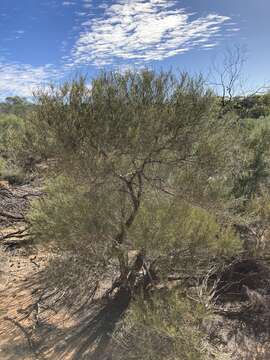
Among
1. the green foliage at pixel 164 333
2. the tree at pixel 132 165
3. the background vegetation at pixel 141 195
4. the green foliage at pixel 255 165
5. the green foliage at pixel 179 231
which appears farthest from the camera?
the green foliage at pixel 255 165

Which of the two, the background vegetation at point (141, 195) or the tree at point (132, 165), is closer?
the background vegetation at point (141, 195)

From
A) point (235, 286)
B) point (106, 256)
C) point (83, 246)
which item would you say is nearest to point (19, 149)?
point (83, 246)

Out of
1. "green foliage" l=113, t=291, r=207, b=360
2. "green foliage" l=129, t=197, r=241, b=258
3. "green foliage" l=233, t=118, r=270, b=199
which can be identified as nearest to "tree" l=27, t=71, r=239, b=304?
"green foliage" l=129, t=197, r=241, b=258

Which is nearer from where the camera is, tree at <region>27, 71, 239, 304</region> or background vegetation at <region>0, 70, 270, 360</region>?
background vegetation at <region>0, 70, 270, 360</region>

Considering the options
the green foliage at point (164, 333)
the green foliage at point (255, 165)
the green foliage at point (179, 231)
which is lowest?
the green foliage at point (164, 333)

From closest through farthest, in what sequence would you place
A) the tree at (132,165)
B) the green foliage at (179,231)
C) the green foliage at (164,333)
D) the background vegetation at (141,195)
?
1. the green foliage at (164,333)
2. the background vegetation at (141,195)
3. the tree at (132,165)
4. the green foliage at (179,231)

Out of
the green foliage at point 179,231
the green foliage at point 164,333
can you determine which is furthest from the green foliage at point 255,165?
the green foliage at point 164,333

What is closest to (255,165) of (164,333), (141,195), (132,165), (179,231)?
(141,195)

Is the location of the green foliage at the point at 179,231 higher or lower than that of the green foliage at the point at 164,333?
higher

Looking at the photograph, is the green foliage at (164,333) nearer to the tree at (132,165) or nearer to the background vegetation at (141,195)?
the background vegetation at (141,195)

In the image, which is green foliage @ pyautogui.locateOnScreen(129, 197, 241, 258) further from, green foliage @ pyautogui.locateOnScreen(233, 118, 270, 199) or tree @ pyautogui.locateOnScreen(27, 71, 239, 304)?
green foliage @ pyautogui.locateOnScreen(233, 118, 270, 199)

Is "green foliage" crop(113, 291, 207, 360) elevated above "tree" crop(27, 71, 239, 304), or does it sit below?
below

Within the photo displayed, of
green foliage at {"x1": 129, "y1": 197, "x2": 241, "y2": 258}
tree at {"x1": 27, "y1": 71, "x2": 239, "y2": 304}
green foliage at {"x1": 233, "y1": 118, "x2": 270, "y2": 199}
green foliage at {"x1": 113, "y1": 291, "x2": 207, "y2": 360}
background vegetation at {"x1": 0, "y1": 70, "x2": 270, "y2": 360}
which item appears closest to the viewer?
green foliage at {"x1": 113, "y1": 291, "x2": 207, "y2": 360}

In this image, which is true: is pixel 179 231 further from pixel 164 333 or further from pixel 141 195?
pixel 164 333
